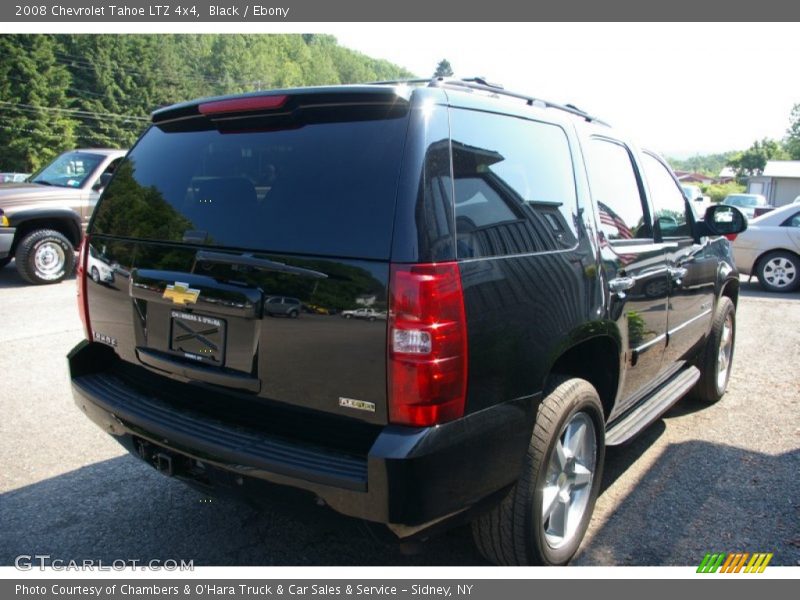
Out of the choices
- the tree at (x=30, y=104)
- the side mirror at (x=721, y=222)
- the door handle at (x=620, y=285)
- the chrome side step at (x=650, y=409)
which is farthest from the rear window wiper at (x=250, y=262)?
the tree at (x=30, y=104)

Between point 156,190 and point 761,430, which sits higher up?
point 156,190

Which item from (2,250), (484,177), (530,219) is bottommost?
(2,250)

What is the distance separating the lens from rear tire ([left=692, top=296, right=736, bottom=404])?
4777 mm

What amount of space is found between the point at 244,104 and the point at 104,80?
72926mm

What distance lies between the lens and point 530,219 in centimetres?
258

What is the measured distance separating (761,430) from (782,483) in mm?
901

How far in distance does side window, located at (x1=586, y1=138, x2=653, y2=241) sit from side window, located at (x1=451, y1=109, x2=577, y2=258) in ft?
0.96

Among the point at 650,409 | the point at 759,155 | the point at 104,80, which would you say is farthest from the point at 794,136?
the point at 650,409

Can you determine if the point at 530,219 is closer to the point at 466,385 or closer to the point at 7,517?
the point at 466,385

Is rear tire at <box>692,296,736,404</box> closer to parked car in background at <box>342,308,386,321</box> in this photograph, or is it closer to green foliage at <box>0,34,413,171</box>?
parked car in background at <box>342,308,386,321</box>

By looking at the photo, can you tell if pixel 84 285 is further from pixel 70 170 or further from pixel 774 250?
pixel 774 250

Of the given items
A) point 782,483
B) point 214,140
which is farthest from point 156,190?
point 782,483

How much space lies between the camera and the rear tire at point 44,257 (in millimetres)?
9078

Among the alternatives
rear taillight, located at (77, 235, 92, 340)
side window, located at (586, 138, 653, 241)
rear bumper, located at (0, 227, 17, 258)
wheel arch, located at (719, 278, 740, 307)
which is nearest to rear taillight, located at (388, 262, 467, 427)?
side window, located at (586, 138, 653, 241)
